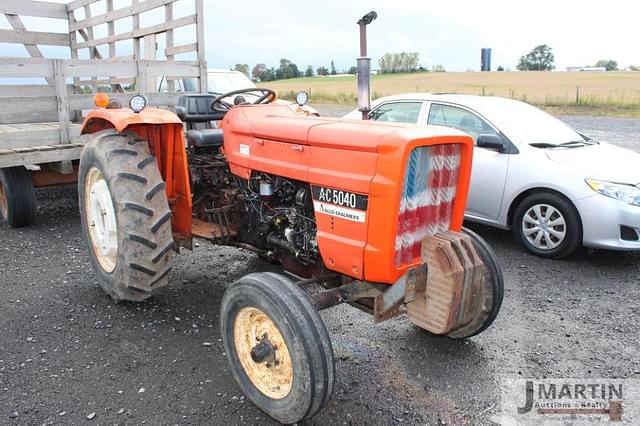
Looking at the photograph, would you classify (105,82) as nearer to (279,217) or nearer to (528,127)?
(279,217)

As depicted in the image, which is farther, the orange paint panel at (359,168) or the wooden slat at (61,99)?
the wooden slat at (61,99)

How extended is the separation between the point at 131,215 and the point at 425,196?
1.83 meters

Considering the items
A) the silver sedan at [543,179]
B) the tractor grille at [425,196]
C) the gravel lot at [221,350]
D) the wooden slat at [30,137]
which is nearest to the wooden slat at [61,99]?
the wooden slat at [30,137]

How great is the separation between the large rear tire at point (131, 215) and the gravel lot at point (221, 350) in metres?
0.37

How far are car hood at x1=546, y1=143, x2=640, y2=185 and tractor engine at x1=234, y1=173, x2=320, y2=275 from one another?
3.08 m

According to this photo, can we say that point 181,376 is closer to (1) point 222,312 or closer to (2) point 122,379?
(2) point 122,379

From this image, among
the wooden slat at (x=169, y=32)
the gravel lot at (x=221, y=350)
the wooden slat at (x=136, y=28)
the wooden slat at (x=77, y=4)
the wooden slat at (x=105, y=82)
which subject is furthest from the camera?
the wooden slat at (x=77, y=4)

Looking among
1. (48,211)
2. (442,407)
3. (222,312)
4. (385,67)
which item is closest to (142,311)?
(222,312)

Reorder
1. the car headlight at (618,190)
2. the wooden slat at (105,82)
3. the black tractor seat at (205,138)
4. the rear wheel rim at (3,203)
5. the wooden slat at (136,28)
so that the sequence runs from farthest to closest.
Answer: the wooden slat at (105,82)
the wooden slat at (136,28)
the rear wheel rim at (3,203)
the car headlight at (618,190)
the black tractor seat at (205,138)

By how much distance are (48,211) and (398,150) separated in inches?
218

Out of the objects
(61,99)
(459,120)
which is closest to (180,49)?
(61,99)

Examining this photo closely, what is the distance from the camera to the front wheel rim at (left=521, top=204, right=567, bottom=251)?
5.08 metres

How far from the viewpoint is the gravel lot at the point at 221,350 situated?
283cm

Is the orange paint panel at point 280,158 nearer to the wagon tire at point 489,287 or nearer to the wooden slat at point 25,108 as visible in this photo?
the wagon tire at point 489,287
